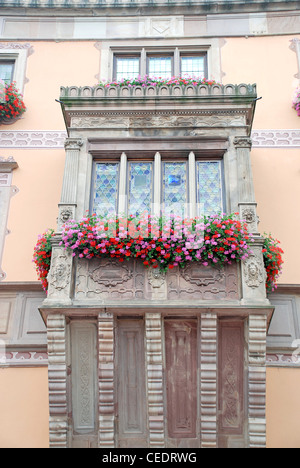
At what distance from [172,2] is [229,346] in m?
9.34

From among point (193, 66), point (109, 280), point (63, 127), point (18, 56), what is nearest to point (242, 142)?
point (109, 280)

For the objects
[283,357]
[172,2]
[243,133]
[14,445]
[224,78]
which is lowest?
[14,445]

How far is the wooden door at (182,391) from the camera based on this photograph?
8.93 meters

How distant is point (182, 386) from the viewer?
895cm

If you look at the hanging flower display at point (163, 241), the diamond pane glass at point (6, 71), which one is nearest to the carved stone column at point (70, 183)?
the hanging flower display at point (163, 241)

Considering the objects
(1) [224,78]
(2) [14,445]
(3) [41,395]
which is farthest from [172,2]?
(2) [14,445]

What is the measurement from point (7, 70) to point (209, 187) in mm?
6638

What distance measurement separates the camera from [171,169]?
10.3 m

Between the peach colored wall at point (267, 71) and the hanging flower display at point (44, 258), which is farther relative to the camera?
the peach colored wall at point (267, 71)

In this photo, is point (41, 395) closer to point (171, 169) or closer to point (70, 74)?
point (171, 169)

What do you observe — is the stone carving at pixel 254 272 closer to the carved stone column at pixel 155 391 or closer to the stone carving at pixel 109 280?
the carved stone column at pixel 155 391

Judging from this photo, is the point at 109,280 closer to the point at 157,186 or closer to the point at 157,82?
the point at 157,186

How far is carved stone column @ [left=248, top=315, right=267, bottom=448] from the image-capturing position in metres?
8.67

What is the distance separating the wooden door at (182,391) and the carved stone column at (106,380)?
3.10ft
